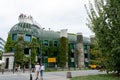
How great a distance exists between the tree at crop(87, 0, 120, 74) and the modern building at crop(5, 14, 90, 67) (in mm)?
37403

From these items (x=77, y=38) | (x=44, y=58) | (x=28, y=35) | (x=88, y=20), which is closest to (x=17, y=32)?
(x=28, y=35)

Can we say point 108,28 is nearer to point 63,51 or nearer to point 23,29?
point 23,29

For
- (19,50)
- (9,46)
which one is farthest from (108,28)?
(9,46)

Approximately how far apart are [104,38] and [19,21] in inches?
1693

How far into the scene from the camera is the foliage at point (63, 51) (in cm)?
6333

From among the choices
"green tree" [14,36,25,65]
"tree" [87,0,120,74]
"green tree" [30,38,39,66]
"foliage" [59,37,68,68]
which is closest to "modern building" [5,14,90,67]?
"green tree" [30,38,39,66]

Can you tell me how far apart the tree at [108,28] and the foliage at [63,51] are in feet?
134

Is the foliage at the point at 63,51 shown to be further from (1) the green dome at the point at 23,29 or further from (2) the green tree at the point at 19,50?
(2) the green tree at the point at 19,50

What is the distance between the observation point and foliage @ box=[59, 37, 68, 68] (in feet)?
208

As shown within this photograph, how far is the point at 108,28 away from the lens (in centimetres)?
2122

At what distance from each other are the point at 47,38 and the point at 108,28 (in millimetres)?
45576

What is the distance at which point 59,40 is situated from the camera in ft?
219

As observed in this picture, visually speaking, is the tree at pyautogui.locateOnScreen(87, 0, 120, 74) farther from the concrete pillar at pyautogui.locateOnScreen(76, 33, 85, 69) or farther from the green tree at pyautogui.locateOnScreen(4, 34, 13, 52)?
the concrete pillar at pyautogui.locateOnScreen(76, 33, 85, 69)

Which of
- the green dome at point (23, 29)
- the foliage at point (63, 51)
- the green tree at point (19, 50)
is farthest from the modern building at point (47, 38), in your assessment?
the green tree at point (19, 50)
